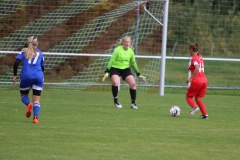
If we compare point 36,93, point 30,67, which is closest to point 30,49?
point 30,67

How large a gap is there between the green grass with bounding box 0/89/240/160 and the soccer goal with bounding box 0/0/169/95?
4.38 meters

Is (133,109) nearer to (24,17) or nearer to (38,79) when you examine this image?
(38,79)

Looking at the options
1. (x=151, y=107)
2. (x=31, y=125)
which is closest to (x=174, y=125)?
(x=31, y=125)

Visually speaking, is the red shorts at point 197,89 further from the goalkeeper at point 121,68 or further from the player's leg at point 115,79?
the player's leg at point 115,79

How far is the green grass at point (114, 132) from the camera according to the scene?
25.6ft

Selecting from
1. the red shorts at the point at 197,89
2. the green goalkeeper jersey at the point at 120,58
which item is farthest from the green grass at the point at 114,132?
the green goalkeeper jersey at the point at 120,58

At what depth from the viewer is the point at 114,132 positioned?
984 centimetres

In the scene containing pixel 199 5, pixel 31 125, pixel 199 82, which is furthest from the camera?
pixel 199 5

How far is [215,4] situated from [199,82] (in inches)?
428

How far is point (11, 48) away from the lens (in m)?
20.2

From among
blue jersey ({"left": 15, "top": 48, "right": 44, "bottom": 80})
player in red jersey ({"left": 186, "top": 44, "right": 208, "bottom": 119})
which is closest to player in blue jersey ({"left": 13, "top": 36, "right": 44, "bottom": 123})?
blue jersey ({"left": 15, "top": 48, "right": 44, "bottom": 80})

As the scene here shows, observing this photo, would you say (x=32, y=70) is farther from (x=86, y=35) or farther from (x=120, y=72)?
(x=86, y=35)

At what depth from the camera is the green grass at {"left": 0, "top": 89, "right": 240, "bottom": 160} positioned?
7793mm

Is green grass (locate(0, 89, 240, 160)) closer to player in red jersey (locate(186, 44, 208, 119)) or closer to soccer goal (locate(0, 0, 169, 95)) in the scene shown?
player in red jersey (locate(186, 44, 208, 119))
